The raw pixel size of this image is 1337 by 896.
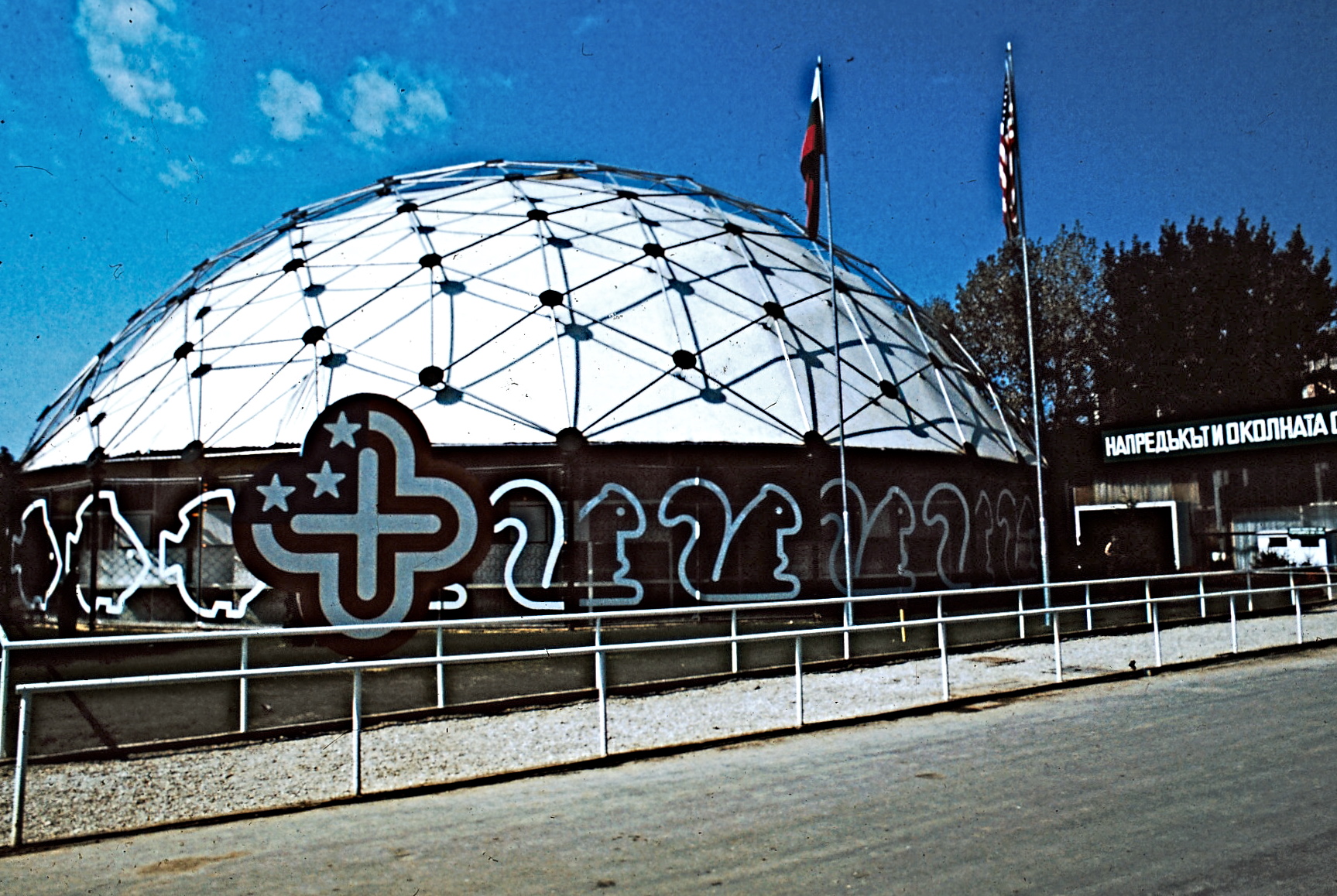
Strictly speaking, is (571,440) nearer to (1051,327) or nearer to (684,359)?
(684,359)

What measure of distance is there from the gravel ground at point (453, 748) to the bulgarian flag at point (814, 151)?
10358mm

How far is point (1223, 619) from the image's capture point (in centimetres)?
1822

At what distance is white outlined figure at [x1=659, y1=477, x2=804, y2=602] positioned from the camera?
20781mm

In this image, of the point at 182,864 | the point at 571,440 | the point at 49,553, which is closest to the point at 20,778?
the point at 182,864

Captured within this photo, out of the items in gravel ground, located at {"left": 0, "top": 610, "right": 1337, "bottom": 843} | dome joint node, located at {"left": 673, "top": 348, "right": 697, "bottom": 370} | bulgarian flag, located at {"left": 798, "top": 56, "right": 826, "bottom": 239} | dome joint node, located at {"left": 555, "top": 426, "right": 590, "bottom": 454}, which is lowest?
gravel ground, located at {"left": 0, "top": 610, "right": 1337, "bottom": 843}

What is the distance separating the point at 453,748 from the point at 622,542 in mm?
12156

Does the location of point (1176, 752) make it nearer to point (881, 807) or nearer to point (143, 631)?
point (881, 807)

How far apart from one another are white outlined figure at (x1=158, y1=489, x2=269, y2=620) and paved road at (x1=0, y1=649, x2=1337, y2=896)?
1531 cm

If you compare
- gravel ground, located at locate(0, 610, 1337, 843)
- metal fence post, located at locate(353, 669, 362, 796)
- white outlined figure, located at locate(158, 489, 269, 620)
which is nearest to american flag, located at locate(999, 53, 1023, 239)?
gravel ground, located at locate(0, 610, 1337, 843)

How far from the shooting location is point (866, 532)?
72.9ft

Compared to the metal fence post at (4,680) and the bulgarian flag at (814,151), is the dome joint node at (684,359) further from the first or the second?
the metal fence post at (4,680)

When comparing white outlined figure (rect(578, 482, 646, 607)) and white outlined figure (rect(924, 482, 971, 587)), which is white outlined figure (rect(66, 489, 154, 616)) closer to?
white outlined figure (rect(578, 482, 646, 607))

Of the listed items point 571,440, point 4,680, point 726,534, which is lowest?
point 4,680

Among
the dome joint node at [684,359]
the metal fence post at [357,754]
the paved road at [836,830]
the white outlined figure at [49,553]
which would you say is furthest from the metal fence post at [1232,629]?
the white outlined figure at [49,553]
